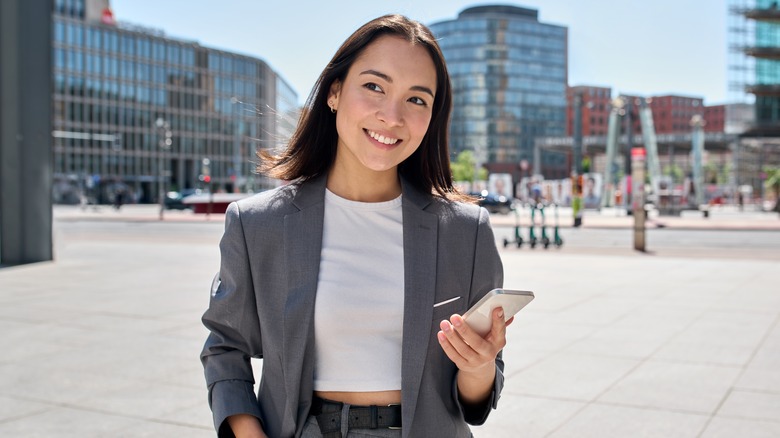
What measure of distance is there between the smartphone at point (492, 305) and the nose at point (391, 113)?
0.56 meters

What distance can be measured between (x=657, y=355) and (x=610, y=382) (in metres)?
1.17

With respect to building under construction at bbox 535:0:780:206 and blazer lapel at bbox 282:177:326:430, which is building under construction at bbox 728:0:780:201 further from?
blazer lapel at bbox 282:177:326:430

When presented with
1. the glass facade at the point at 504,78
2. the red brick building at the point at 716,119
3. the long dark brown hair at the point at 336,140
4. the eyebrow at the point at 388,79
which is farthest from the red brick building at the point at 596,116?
the eyebrow at the point at 388,79

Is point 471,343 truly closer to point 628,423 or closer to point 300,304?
point 300,304

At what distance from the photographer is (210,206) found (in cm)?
4950

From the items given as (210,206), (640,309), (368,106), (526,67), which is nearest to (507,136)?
(526,67)

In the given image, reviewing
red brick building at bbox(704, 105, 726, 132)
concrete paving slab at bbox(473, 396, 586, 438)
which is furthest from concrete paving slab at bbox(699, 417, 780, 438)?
red brick building at bbox(704, 105, 726, 132)

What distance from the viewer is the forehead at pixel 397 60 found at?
2.13 metres

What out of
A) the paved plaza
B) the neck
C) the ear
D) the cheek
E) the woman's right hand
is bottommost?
the paved plaza

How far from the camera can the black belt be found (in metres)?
2.03

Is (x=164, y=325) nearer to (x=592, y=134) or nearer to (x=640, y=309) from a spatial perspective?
(x=640, y=309)

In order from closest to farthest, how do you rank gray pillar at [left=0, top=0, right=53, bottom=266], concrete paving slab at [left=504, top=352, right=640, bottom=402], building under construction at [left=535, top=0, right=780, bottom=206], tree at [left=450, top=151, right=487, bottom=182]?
concrete paving slab at [left=504, top=352, right=640, bottom=402], gray pillar at [left=0, top=0, right=53, bottom=266], building under construction at [left=535, top=0, right=780, bottom=206], tree at [left=450, top=151, right=487, bottom=182]

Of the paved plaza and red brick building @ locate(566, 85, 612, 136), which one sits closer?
the paved plaza

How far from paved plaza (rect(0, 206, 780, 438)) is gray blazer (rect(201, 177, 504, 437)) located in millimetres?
2938
